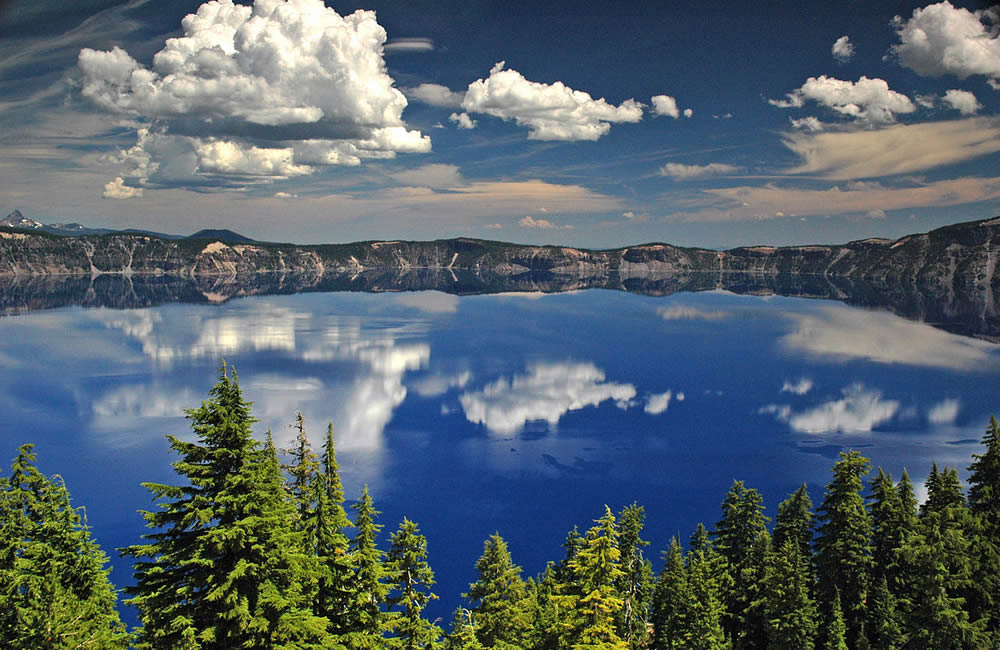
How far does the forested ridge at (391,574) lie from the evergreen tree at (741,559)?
12cm

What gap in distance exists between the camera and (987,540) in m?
28.7

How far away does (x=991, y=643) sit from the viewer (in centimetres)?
2459

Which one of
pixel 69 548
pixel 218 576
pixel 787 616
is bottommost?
pixel 787 616

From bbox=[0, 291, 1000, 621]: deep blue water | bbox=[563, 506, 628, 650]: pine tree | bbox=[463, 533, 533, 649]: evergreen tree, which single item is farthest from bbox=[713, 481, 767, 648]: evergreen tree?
bbox=[563, 506, 628, 650]: pine tree

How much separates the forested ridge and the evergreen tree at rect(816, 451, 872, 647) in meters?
0.11

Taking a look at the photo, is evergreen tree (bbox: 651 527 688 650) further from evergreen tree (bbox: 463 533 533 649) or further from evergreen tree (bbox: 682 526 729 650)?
evergreen tree (bbox: 463 533 533 649)

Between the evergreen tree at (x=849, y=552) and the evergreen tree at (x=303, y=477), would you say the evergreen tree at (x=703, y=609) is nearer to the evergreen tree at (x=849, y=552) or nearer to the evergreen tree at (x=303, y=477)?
the evergreen tree at (x=849, y=552)

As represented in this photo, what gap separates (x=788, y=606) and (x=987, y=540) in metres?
9.90

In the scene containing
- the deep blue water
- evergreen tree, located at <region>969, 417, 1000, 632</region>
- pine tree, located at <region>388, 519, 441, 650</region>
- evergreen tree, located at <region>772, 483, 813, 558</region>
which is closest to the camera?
pine tree, located at <region>388, 519, 441, 650</region>

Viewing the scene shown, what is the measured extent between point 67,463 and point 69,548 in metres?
63.0

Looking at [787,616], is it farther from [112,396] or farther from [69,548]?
[112,396]

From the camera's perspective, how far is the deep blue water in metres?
61.7

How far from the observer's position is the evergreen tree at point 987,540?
26.9 metres

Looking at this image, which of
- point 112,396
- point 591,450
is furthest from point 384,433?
point 112,396
